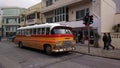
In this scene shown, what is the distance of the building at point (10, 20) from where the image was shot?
233 ft

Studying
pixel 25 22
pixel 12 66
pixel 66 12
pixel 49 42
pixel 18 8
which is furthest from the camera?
pixel 18 8

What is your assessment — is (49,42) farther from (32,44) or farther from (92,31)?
(92,31)

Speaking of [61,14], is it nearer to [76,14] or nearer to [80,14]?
[76,14]

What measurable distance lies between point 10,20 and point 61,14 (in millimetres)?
48392

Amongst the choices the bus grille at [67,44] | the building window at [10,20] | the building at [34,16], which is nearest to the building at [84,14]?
the bus grille at [67,44]

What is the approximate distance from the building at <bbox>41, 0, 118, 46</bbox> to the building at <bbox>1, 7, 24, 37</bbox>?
4291 centimetres

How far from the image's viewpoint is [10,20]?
72.6 metres

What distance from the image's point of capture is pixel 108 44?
1762cm

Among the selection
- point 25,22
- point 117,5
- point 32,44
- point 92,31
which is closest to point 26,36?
point 32,44

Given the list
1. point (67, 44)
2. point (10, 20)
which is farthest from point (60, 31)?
point (10, 20)

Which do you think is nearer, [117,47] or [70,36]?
[70,36]

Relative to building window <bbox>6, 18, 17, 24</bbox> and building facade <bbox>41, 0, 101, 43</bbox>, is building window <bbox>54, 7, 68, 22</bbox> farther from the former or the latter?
building window <bbox>6, 18, 17, 24</bbox>

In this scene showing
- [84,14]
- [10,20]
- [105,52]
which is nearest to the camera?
[105,52]

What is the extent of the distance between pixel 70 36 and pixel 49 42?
6.22ft
